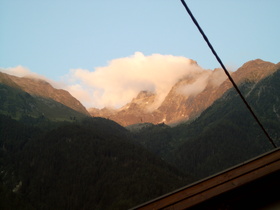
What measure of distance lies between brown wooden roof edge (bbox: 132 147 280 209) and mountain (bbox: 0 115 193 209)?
408 ft

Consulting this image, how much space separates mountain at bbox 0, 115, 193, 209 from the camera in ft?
454

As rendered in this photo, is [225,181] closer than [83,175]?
Yes

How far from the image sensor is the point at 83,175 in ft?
547

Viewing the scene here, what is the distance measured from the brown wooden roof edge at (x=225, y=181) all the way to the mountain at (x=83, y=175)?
124m

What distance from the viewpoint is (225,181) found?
511 centimetres

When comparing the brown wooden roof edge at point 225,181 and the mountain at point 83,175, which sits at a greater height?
the brown wooden roof edge at point 225,181

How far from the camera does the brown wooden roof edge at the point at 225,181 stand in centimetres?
505

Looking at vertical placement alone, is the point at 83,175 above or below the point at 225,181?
below

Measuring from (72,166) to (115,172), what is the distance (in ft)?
86.0

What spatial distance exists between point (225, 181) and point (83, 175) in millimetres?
167802

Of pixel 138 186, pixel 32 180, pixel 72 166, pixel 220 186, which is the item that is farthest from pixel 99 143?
pixel 220 186

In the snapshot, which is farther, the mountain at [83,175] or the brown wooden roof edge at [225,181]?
the mountain at [83,175]

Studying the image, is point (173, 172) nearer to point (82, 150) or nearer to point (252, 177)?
point (82, 150)

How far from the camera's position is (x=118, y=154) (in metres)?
186
